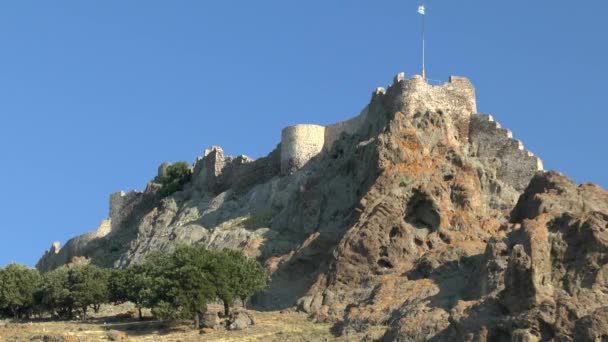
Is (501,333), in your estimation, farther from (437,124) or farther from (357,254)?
(437,124)

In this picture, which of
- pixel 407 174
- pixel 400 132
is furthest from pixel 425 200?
pixel 400 132

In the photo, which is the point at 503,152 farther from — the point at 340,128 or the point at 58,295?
the point at 58,295

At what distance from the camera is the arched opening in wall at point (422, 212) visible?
251ft

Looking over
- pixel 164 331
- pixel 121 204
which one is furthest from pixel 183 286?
pixel 121 204

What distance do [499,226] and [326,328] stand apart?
594 inches

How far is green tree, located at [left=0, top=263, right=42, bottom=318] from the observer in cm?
8956

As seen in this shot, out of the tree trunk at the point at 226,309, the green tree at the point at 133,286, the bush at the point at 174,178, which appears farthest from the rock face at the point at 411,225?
the green tree at the point at 133,286

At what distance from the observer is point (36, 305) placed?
89500 millimetres

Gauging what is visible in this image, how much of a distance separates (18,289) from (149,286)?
57.6ft

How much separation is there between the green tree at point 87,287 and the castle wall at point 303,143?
20919mm

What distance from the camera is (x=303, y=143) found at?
104 meters

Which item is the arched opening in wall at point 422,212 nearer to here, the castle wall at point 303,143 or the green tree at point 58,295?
the green tree at point 58,295

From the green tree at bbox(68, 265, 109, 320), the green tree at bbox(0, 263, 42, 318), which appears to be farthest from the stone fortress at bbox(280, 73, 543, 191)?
the green tree at bbox(0, 263, 42, 318)

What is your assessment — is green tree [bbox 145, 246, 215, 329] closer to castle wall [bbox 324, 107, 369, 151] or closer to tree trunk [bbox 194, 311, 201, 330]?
tree trunk [bbox 194, 311, 201, 330]
